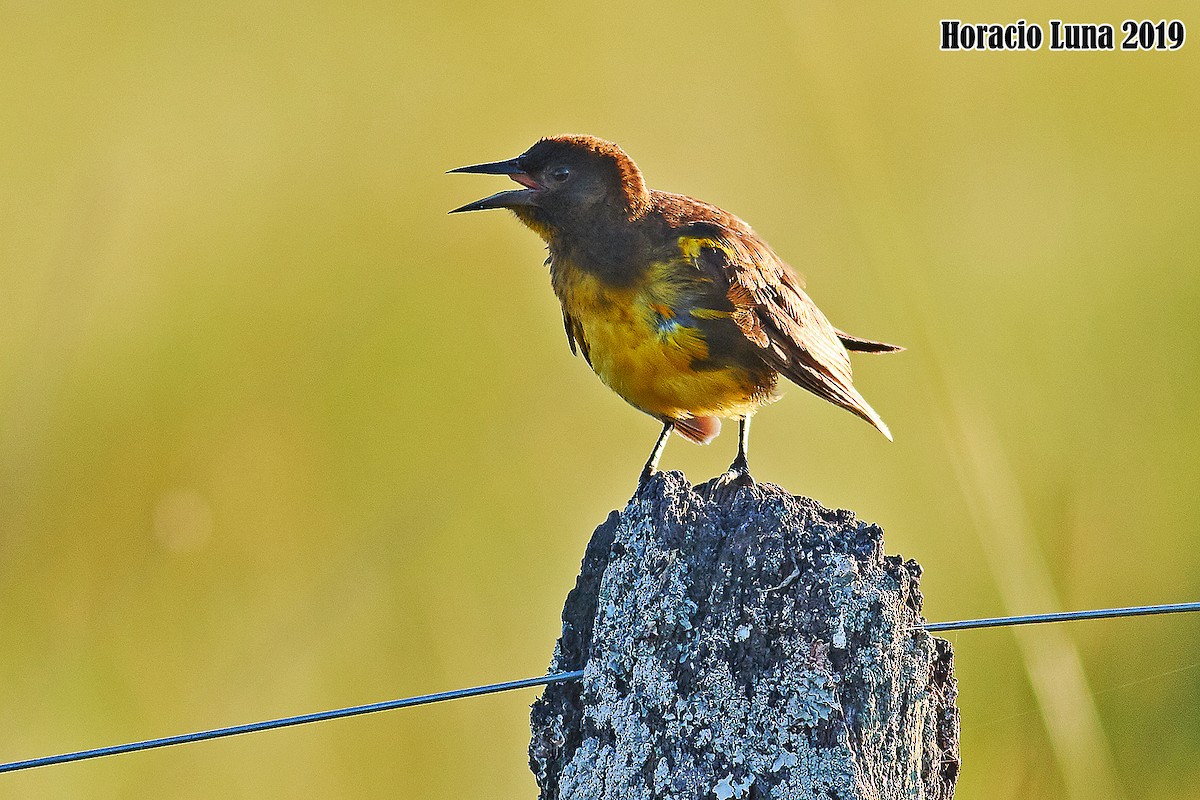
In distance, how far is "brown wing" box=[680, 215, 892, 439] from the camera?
3938 millimetres

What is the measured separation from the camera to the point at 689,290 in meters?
3.93

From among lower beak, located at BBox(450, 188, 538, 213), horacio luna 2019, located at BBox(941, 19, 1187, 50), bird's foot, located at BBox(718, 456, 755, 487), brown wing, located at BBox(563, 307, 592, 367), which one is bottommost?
bird's foot, located at BBox(718, 456, 755, 487)

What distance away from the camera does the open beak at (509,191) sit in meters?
4.08

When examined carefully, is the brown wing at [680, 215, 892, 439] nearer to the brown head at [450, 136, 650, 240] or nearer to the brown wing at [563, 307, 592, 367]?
the brown head at [450, 136, 650, 240]

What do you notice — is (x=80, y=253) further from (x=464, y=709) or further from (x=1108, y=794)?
(x=1108, y=794)

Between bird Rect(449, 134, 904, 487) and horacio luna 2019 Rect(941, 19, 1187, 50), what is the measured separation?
5430mm

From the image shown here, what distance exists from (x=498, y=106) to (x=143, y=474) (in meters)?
3.35

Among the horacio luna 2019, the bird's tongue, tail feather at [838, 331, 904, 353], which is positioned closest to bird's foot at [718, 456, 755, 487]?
tail feather at [838, 331, 904, 353]

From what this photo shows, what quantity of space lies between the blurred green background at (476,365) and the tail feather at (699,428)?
2.93 feet

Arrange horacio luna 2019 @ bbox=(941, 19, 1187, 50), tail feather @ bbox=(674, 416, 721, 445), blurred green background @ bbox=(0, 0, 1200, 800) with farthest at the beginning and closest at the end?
horacio luna 2019 @ bbox=(941, 19, 1187, 50) → blurred green background @ bbox=(0, 0, 1200, 800) → tail feather @ bbox=(674, 416, 721, 445)

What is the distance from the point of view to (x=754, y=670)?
229 centimetres

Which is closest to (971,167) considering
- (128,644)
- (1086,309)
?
(1086,309)

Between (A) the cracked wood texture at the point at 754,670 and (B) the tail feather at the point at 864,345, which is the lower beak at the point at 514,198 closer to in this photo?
(B) the tail feather at the point at 864,345

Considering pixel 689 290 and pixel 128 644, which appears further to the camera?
pixel 128 644
